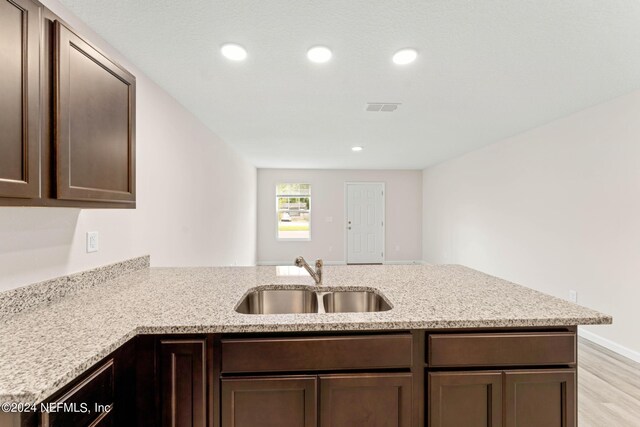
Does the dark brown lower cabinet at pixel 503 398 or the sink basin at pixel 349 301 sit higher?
the sink basin at pixel 349 301

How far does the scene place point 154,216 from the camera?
247 cm

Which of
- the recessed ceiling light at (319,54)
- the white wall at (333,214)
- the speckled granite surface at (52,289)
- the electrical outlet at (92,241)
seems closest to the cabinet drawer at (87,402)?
the speckled granite surface at (52,289)

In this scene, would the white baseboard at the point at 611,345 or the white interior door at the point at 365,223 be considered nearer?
the white baseboard at the point at 611,345

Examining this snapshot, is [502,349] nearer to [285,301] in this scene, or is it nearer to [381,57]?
[285,301]

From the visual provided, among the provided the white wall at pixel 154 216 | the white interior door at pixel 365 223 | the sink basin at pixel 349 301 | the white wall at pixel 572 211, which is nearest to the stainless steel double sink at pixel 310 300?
the sink basin at pixel 349 301

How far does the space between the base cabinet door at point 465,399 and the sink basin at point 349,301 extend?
55 centimetres

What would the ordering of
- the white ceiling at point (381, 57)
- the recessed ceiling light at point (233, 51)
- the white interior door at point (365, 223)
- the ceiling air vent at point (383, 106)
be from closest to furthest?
the white ceiling at point (381, 57) < the recessed ceiling light at point (233, 51) < the ceiling air vent at point (383, 106) < the white interior door at point (365, 223)

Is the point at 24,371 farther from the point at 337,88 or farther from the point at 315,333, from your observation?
the point at 337,88

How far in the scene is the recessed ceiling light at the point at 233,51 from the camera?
192 centimetres

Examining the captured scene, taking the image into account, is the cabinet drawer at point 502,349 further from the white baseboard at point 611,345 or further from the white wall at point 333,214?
the white wall at point 333,214

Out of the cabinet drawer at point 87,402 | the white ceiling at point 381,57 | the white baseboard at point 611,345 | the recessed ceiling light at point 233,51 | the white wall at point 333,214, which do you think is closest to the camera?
the cabinet drawer at point 87,402

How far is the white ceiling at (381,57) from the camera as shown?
1.60 meters

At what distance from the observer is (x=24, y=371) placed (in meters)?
0.81

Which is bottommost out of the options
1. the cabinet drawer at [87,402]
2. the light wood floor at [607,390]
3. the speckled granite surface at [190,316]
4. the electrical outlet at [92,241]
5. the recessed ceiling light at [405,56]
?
the light wood floor at [607,390]
